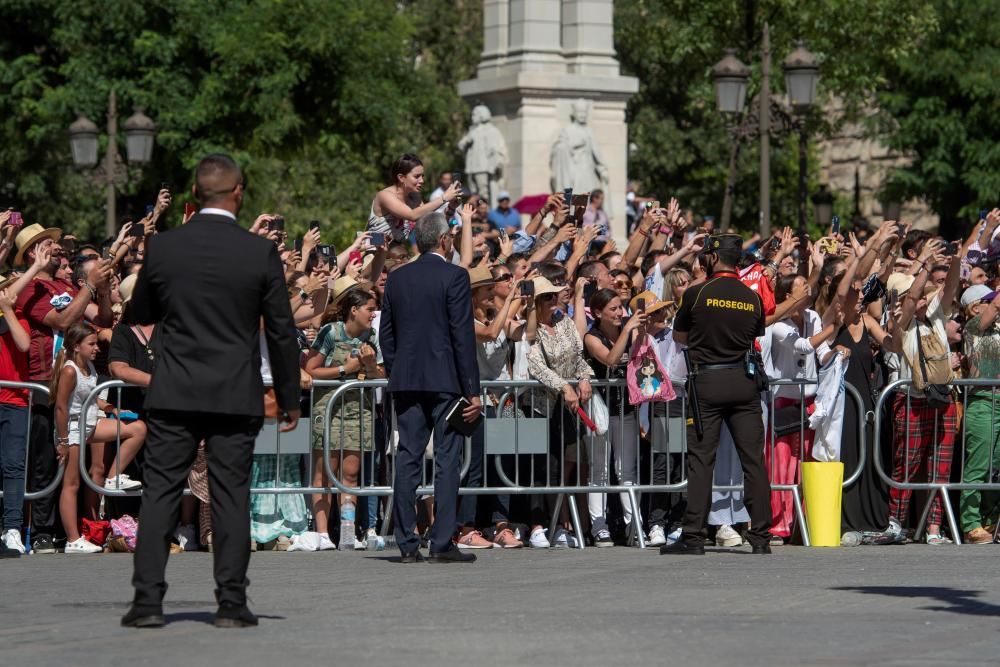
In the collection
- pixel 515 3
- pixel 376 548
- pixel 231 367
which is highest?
pixel 515 3

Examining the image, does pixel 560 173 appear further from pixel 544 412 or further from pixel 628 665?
pixel 628 665

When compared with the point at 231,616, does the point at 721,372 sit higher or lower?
higher

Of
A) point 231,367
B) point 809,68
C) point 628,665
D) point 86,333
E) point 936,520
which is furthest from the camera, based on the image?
point 809,68

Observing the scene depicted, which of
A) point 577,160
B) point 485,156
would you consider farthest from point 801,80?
point 485,156

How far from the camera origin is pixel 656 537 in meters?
15.1

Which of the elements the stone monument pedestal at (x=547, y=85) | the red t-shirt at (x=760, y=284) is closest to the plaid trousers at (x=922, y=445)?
the red t-shirt at (x=760, y=284)

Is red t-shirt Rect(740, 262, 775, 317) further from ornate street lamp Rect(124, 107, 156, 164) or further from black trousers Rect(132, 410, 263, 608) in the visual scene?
ornate street lamp Rect(124, 107, 156, 164)

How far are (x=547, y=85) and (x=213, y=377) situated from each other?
66.3 feet

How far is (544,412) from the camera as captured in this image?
15.1 meters

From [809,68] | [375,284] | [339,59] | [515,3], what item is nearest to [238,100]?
[339,59]

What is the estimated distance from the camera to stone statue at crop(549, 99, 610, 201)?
2834cm

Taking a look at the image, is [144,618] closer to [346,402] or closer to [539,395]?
[346,402]

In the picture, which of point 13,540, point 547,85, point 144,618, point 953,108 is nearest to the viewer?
point 144,618

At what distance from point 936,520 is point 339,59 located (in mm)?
29967
